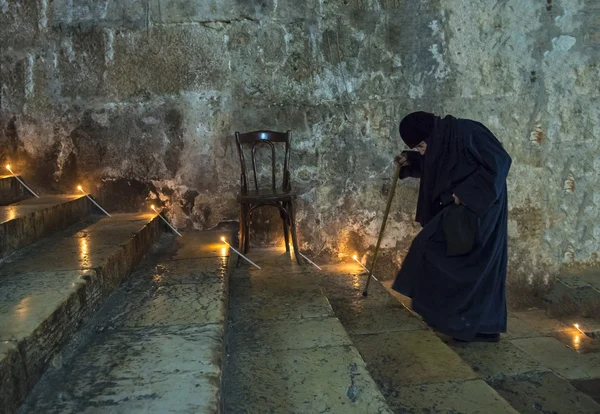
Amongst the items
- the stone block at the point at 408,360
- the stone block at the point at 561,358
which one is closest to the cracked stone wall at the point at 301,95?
the stone block at the point at 561,358

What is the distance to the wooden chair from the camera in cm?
388

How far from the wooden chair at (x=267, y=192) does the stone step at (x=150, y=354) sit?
0.92 m

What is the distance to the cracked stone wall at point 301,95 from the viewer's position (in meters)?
4.27

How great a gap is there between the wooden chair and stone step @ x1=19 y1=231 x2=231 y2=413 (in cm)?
Result: 92

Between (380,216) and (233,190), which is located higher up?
(233,190)

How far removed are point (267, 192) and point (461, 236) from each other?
5.26 ft

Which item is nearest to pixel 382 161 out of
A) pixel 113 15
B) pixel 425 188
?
pixel 425 188

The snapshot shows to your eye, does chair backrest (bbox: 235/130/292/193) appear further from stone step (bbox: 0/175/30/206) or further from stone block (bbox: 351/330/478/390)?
stone step (bbox: 0/175/30/206)

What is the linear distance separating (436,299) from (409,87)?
209 centimetres

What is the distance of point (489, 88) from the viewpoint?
4.48 m

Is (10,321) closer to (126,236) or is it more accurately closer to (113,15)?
(126,236)

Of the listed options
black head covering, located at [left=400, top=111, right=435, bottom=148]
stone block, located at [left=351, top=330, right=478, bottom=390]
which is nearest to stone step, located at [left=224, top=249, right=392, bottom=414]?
stone block, located at [left=351, top=330, right=478, bottom=390]

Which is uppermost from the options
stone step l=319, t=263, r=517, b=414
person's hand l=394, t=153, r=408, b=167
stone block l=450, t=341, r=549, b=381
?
person's hand l=394, t=153, r=408, b=167

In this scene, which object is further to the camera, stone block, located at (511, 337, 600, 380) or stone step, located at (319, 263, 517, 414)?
stone block, located at (511, 337, 600, 380)
